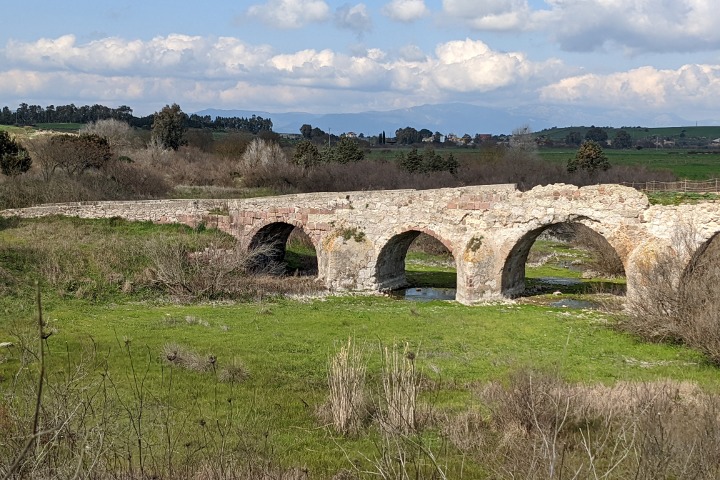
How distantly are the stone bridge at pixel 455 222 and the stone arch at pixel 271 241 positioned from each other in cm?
7

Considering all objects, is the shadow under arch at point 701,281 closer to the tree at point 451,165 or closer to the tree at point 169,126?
the tree at point 451,165

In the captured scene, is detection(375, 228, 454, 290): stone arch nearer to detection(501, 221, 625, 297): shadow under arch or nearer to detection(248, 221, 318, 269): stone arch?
detection(501, 221, 625, 297): shadow under arch

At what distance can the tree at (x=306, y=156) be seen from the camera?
180 feet

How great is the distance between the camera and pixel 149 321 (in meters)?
19.3

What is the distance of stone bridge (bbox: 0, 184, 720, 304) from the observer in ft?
72.6

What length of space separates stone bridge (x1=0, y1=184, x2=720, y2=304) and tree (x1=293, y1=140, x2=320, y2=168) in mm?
24085

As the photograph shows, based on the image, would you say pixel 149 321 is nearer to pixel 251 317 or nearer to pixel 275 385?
pixel 251 317

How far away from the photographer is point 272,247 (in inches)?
1203

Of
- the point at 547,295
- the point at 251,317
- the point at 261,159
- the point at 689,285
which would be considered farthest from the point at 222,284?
the point at 261,159

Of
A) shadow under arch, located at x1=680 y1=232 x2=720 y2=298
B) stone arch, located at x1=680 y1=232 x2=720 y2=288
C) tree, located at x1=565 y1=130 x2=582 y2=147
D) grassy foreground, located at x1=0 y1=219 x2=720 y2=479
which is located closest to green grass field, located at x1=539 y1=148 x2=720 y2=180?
tree, located at x1=565 y1=130 x2=582 y2=147

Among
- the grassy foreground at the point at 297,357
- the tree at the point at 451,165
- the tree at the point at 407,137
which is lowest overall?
Answer: the grassy foreground at the point at 297,357

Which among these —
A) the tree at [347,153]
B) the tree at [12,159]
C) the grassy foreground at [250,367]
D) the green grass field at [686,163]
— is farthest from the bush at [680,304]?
the green grass field at [686,163]

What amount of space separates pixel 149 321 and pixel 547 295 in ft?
47.3

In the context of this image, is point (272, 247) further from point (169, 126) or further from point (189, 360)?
point (169, 126)
